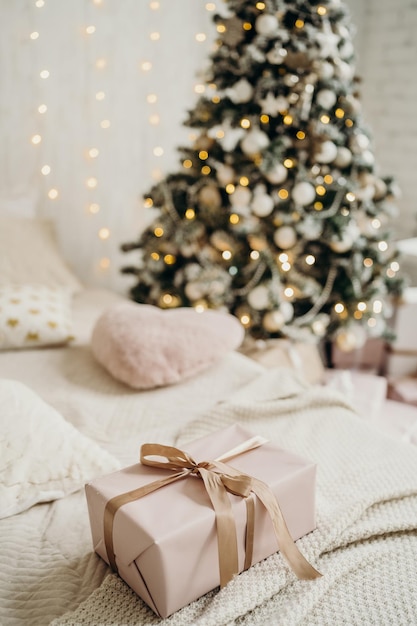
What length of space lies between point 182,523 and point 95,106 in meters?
2.26

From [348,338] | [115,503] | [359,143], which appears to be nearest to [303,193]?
[359,143]

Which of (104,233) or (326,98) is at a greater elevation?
(326,98)

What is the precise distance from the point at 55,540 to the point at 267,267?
4.85ft

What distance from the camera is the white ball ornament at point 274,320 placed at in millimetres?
2199

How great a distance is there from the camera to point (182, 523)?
803mm

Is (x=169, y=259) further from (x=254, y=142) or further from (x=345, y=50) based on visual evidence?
(x=345, y=50)

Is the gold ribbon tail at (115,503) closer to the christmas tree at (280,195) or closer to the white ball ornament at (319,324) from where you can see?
the christmas tree at (280,195)

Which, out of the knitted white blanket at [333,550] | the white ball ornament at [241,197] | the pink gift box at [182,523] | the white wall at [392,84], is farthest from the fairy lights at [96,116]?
the pink gift box at [182,523]

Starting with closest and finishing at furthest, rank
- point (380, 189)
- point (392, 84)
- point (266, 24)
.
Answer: point (266, 24)
point (380, 189)
point (392, 84)

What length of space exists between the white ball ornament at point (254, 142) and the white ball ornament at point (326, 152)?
0.69ft

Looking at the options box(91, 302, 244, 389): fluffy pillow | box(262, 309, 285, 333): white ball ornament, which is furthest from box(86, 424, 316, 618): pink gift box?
box(262, 309, 285, 333): white ball ornament

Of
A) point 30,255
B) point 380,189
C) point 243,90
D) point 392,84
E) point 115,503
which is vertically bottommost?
point 115,503

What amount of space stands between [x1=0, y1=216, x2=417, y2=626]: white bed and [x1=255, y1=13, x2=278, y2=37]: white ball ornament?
4.24 ft

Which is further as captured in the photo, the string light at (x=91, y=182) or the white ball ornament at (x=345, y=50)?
the string light at (x=91, y=182)
